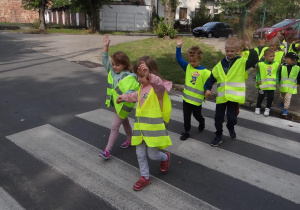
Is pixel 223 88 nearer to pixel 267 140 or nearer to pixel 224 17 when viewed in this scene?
pixel 267 140

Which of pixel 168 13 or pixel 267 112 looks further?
pixel 168 13

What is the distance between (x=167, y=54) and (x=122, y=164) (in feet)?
31.8

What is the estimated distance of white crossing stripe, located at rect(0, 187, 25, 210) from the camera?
3082 mm

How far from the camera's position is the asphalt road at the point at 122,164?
Answer: 10.7 ft

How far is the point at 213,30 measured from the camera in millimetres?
24016

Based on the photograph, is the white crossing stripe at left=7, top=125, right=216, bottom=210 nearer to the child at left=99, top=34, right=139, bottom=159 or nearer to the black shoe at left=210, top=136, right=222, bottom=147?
the child at left=99, top=34, right=139, bottom=159

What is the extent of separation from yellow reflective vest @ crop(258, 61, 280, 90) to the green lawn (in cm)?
292

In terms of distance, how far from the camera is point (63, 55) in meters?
13.6

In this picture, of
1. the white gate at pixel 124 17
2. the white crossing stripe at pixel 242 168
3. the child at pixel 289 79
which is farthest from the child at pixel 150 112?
the white gate at pixel 124 17

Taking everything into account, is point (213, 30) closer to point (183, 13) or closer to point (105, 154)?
point (183, 13)

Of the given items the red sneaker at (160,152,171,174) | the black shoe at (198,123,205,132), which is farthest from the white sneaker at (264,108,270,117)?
the red sneaker at (160,152,171,174)

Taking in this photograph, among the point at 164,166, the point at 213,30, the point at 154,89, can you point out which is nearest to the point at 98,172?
the point at 164,166

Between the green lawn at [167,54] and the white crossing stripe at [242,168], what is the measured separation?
14.5ft

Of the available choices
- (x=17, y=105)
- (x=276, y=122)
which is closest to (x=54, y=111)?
(x=17, y=105)
